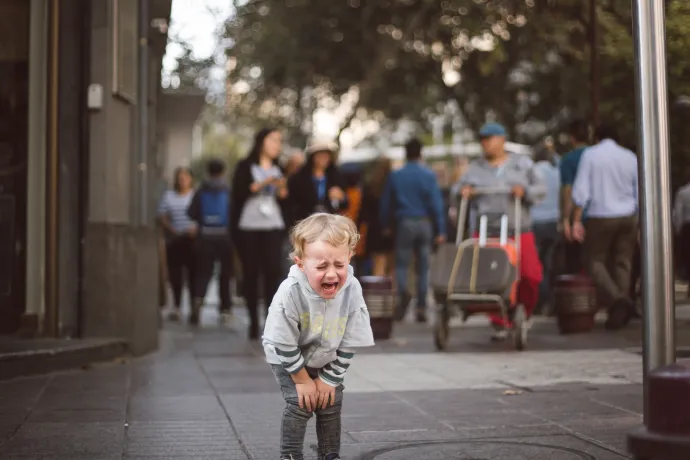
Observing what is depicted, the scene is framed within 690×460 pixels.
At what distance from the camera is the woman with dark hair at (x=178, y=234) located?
47.0 ft

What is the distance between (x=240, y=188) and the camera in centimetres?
1091

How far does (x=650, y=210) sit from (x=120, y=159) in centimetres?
628

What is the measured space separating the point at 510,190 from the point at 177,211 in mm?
5646

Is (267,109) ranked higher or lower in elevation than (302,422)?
higher

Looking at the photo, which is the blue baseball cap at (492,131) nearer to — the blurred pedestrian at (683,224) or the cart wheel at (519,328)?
the cart wheel at (519,328)

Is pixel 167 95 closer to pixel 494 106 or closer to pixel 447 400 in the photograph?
pixel 494 106

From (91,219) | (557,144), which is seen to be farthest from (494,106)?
(91,219)

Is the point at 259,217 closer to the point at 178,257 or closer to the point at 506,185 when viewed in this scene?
the point at 506,185

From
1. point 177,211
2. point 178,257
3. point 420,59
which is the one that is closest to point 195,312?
point 178,257

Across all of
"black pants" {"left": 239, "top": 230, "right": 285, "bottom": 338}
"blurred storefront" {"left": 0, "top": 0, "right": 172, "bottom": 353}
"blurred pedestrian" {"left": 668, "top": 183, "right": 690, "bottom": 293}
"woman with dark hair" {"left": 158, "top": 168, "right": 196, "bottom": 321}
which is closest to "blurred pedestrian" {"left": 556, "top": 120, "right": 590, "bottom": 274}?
"blurred pedestrian" {"left": 668, "top": 183, "right": 690, "bottom": 293}

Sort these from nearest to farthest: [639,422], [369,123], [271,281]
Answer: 1. [639,422]
2. [271,281]
3. [369,123]

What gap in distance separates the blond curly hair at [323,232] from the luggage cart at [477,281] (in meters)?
5.16

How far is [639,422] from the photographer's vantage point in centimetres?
590

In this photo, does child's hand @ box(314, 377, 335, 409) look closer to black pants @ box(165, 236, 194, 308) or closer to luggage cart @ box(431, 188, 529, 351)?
luggage cart @ box(431, 188, 529, 351)
